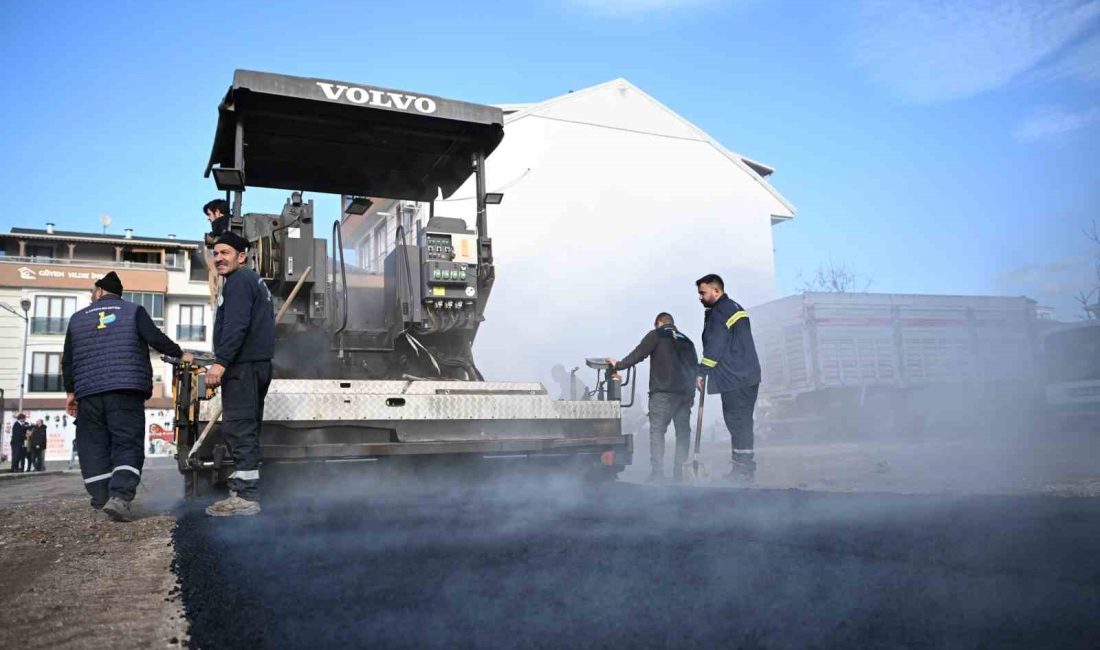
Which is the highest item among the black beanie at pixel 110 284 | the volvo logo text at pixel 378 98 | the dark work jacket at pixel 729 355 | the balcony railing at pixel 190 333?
the balcony railing at pixel 190 333

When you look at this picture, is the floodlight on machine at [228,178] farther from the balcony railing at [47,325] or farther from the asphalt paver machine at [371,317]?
the balcony railing at [47,325]

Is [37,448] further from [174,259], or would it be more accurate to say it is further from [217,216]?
[174,259]

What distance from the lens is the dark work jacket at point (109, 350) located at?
4.75m

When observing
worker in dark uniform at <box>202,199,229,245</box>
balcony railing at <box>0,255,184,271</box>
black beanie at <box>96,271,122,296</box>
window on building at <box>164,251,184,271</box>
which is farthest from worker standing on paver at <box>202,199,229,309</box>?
window on building at <box>164,251,184,271</box>

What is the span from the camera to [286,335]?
18.5 ft

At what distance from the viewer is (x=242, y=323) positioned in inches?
173

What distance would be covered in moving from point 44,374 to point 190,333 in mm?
6923

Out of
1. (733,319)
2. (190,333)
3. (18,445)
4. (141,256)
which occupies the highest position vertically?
(141,256)

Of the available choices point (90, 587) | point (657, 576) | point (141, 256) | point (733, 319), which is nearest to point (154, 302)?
point (141, 256)

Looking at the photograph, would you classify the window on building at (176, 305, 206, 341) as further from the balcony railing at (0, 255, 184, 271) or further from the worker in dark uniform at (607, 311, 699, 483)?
the worker in dark uniform at (607, 311, 699, 483)

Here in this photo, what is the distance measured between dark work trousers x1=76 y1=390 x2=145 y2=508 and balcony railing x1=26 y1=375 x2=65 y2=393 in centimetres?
4024

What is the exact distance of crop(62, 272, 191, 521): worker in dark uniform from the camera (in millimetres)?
4699

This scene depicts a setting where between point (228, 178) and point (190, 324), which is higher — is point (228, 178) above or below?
below

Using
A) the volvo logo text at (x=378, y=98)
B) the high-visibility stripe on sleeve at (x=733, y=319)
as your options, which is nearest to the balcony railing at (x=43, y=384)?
the volvo logo text at (x=378, y=98)
